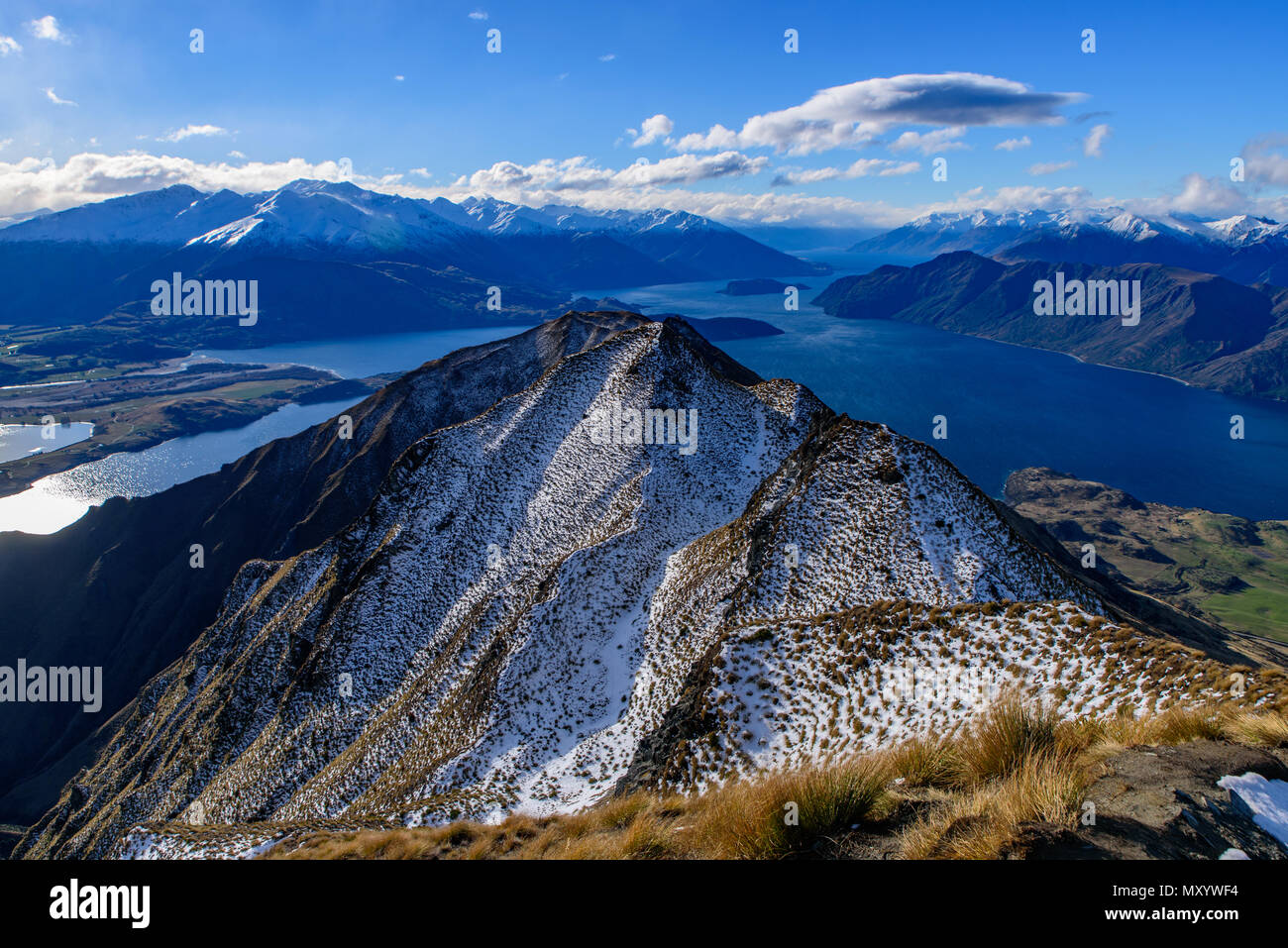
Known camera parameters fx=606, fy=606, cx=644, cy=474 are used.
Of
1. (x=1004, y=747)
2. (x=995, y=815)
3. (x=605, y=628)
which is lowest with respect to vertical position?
(x=605, y=628)

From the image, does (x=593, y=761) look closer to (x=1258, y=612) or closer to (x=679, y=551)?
(x=679, y=551)

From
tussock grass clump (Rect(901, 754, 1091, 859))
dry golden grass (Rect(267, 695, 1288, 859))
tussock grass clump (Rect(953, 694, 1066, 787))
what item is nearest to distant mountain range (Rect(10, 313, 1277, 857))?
dry golden grass (Rect(267, 695, 1288, 859))

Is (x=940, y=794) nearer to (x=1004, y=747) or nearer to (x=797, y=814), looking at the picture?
(x=1004, y=747)

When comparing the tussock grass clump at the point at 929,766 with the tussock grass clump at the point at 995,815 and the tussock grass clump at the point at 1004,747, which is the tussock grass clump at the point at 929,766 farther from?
the tussock grass clump at the point at 995,815

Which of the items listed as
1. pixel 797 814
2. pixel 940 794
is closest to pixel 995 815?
pixel 940 794

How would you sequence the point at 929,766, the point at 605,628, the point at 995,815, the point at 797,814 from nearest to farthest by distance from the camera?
the point at 995,815
the point at 797,814
the point at 929,766
the point at 605,628
